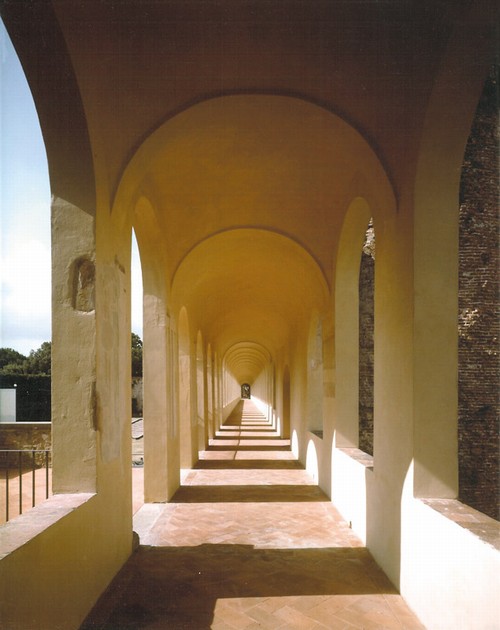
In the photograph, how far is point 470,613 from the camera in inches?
112

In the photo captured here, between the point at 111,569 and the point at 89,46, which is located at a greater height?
the point at 89,46

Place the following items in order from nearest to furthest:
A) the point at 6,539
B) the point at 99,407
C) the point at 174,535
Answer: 1. the point at 6,539
2. the point at 99,407
3. the point at 174,535

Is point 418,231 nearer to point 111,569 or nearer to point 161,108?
point 161,108

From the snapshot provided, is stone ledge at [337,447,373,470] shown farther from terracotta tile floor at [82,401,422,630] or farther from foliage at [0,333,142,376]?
foliage at [0,333,142,376]

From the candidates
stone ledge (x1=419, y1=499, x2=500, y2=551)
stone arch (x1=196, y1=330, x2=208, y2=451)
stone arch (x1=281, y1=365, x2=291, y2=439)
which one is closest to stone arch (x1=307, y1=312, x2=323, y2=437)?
stone arch (x1=196, y1=330, x2=208, y2=451)

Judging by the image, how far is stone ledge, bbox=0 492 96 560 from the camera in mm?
2721

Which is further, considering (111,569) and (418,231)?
(111,569)

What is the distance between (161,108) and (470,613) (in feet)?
14.7

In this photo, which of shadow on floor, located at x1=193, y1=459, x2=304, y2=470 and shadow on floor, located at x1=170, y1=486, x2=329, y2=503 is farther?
shadow on floor, located at x1=193, y1=459, x2=304, y2=470

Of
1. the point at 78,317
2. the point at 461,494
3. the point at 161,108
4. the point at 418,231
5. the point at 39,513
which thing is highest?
the point at 161,108

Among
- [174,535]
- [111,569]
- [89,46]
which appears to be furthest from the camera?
[174,535]

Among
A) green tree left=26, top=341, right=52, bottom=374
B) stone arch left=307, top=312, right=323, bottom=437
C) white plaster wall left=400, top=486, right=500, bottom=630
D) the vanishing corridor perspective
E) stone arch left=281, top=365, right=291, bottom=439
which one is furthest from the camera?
green tree left=26, top=341, right=52, bottom=374

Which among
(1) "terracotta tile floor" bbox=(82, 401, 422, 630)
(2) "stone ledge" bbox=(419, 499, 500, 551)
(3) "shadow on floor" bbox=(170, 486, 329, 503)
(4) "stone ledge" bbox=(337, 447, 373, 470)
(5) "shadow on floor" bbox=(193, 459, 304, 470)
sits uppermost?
(2) "stone ledge" bbox=(419, 499, 500, 551)

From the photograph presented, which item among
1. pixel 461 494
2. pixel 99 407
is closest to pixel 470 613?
pixel 99 407
